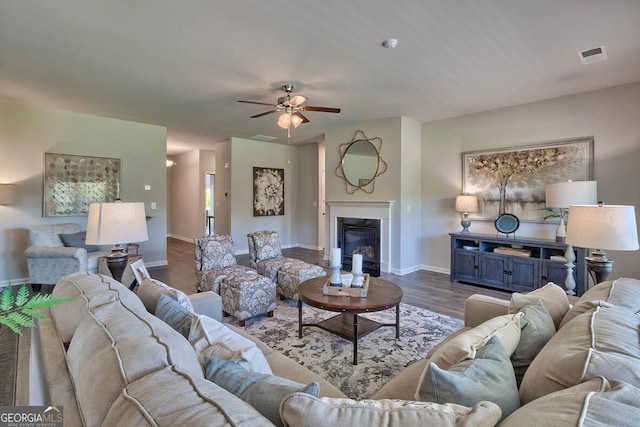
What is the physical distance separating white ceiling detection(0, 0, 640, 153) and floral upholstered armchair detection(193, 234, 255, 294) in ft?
6.28

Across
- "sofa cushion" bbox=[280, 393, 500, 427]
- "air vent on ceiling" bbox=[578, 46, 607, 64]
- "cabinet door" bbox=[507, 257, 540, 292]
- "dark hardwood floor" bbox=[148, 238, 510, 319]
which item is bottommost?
"dark hardwood floor" bbox=[148, 238, 510, 319]

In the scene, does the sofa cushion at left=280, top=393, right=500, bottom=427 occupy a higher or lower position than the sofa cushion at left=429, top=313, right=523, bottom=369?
higher

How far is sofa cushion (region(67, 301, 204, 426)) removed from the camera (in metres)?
0.76

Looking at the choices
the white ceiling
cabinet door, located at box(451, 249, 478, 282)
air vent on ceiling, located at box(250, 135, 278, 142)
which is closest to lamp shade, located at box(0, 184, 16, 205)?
the white ceiling

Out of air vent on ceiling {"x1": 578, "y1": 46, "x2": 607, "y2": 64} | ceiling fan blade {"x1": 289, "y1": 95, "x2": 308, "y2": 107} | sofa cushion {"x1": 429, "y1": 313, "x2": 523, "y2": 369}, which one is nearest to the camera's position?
sofa cushion {"x1": 429, "y1": 313, "x2": 523, "y2": 369}

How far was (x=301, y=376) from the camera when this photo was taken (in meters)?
1.41

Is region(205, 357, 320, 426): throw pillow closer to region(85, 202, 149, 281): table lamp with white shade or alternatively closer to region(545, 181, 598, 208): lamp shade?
region(85, 202, 149, 281): table lamp with white shade

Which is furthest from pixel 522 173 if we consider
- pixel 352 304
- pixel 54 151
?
pixel 54 151

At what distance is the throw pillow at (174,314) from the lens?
1.28 m

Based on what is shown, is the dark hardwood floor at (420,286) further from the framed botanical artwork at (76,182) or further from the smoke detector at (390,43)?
the smoke detector at (390,43)

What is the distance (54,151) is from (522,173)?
23.3 ft

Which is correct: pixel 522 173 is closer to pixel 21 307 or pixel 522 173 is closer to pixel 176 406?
pixel 176 406

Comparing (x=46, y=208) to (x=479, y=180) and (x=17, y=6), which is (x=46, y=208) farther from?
(x=479, y=180)

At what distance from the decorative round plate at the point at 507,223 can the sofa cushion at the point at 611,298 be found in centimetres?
306
